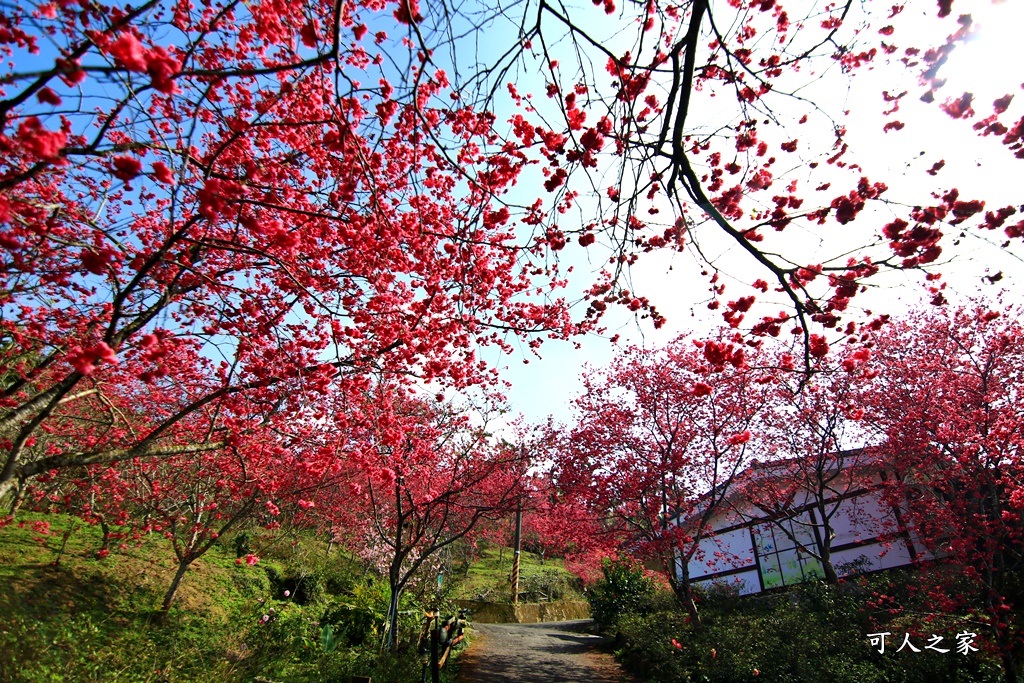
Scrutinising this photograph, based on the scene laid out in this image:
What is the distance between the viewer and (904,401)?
33.7 ft

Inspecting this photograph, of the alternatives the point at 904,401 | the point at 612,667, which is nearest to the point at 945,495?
the point at 904,401

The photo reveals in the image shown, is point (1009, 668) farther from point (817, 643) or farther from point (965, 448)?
point (965, 448)

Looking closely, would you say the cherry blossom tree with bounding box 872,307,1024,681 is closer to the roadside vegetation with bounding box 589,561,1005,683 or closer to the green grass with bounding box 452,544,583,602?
the roadside vegetation with bounding box 589,561,1005,683

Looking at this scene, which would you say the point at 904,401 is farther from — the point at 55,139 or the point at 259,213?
the point at 55,139

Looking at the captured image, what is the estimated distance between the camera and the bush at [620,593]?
13.1 meters

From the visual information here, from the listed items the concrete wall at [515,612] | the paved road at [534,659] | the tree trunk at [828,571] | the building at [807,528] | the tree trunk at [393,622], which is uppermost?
the building at [807,528]

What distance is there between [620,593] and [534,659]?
Result: 15.3ft

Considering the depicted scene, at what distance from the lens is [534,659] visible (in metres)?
9.57

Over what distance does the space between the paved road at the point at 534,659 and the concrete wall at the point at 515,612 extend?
7.70 feet

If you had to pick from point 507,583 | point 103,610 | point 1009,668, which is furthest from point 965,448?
point 507,583

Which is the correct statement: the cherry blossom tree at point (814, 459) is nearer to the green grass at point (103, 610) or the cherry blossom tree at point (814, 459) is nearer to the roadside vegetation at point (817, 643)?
the roadside vegetation at point (817, 643)

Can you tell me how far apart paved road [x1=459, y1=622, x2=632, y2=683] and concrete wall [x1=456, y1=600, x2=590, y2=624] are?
235cm

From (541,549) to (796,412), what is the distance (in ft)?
57.1

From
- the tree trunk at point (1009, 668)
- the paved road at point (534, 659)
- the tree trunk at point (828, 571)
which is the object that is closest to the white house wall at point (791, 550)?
the tree trunk at point (828, 571)
